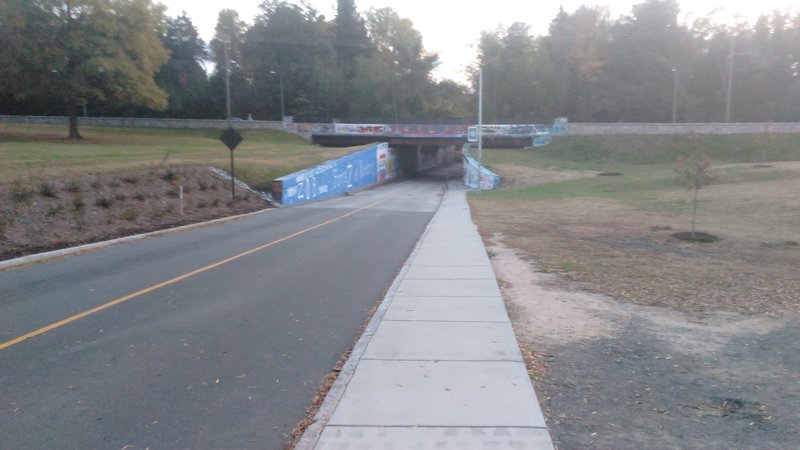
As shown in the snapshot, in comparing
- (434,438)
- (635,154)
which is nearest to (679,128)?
(635,154)

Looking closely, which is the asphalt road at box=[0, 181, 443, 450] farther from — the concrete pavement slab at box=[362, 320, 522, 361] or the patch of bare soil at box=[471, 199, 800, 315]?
the patch of bare soil at box=[471, 199, 800, 315]

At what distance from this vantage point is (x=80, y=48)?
46312 millimetres

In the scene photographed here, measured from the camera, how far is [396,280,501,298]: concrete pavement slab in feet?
33.2

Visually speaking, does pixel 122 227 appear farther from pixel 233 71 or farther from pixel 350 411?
pixel 233 71

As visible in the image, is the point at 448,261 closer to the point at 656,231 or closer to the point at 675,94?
the point at 656,231

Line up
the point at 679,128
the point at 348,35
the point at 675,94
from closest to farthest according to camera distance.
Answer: the point at 679,128 < the point at 675,94 < the point at 348,35

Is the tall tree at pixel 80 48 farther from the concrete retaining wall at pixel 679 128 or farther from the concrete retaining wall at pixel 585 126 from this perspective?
the concrete retaining wall at pixel 679 128

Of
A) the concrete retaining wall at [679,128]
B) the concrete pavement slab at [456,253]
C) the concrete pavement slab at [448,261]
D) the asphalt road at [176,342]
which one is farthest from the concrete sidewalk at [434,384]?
the concrete retaining wall at [679,128]

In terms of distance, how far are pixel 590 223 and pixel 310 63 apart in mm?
71732

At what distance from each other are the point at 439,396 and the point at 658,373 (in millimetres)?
2314

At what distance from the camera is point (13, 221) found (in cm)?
1542

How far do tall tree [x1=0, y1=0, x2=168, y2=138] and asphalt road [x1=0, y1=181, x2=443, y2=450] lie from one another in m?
35.9

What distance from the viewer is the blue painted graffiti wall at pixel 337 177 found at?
1315 inches

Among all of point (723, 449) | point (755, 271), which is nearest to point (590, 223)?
point (755, 271)
